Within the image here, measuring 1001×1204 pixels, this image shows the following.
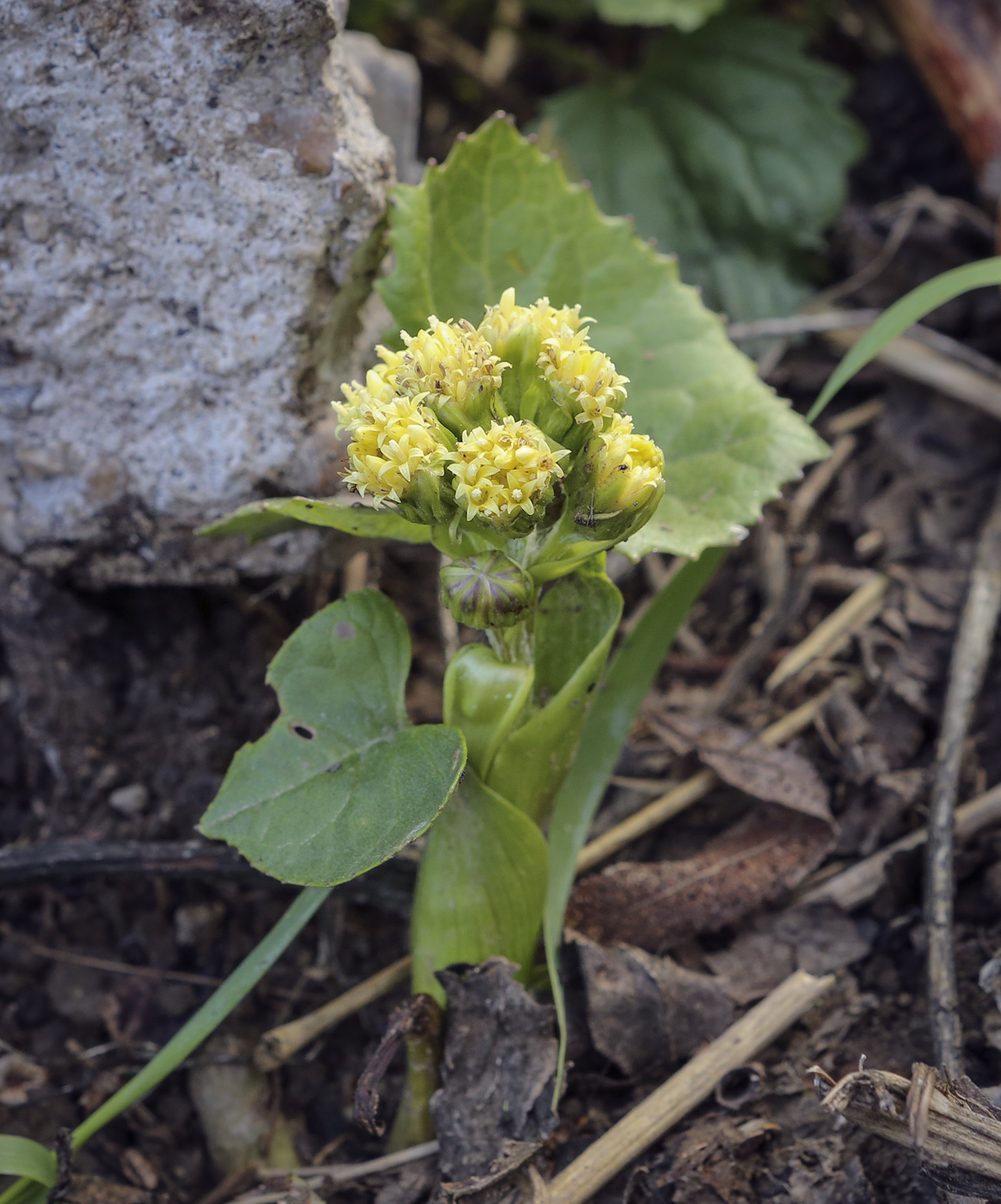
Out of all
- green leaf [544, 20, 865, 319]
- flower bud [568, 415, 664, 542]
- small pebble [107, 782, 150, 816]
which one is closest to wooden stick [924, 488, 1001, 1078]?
flower bud [568, 415, 664, 542]

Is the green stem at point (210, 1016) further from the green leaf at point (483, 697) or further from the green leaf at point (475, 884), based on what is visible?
the green leaf at point (483, 697)

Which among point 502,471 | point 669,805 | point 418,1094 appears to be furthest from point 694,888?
point 502,471

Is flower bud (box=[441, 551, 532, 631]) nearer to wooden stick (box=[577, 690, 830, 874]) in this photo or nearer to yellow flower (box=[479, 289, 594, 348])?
yellow flower (box=[479, 289, 594, 348])

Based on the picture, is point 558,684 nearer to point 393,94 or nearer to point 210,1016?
point 210,1016

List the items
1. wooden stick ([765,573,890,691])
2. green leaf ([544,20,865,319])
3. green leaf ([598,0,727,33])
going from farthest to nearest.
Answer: green leaf ([544,20,865,319]) → green leaf ([598,0,727,33]) → wooden stick ([765,573,890,691])

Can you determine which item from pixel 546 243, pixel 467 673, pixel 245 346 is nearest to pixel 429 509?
pixel 467 673

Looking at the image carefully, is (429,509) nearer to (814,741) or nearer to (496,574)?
(496,574)
